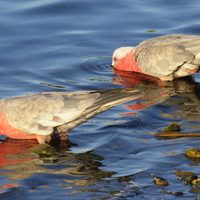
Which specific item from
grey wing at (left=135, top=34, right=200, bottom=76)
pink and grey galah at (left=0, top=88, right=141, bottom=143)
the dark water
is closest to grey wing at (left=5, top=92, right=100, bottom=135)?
pink and grey galah at (left=0, top=88, right=141, bottom=143)

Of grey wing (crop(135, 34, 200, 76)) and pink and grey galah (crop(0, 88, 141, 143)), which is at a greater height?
grey wing (crop(135, 34, 200, 76))

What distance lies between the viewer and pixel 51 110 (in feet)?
27.0

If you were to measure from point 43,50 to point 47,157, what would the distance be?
16.6 feet

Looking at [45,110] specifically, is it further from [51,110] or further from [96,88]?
[96,88]

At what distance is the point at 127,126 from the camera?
8836 millimetres

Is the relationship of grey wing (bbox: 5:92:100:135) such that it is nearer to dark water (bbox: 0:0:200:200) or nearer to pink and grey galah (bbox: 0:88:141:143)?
pink and grey galah (bbox: 0:88:141:143)

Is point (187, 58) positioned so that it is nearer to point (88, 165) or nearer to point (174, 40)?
point (174, 40)

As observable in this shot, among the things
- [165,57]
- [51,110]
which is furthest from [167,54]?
[51,110]

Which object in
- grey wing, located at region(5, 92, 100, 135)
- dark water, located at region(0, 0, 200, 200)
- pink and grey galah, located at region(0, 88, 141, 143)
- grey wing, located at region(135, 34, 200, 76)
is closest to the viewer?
dark water, located at region(0, 0, 200, 200)

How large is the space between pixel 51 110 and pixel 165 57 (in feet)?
12.5

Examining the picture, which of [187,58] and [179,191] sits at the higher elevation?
[187,58]

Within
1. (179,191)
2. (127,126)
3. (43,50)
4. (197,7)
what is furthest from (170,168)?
(197,7)

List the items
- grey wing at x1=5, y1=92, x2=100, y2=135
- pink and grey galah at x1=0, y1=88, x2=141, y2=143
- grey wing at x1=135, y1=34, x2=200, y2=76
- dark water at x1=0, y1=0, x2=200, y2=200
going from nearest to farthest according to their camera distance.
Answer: dark water at x1=0, y1=0, x2=200, y2=200
pink and grey galah at x1=0, y1=88, x2=141, y2=143
grey wing at x1=5, y1=92, x2=100, y2=135
grey wing at x1=135, y1=34, x2=200, y2=76

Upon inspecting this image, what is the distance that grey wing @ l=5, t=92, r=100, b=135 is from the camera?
809cm
